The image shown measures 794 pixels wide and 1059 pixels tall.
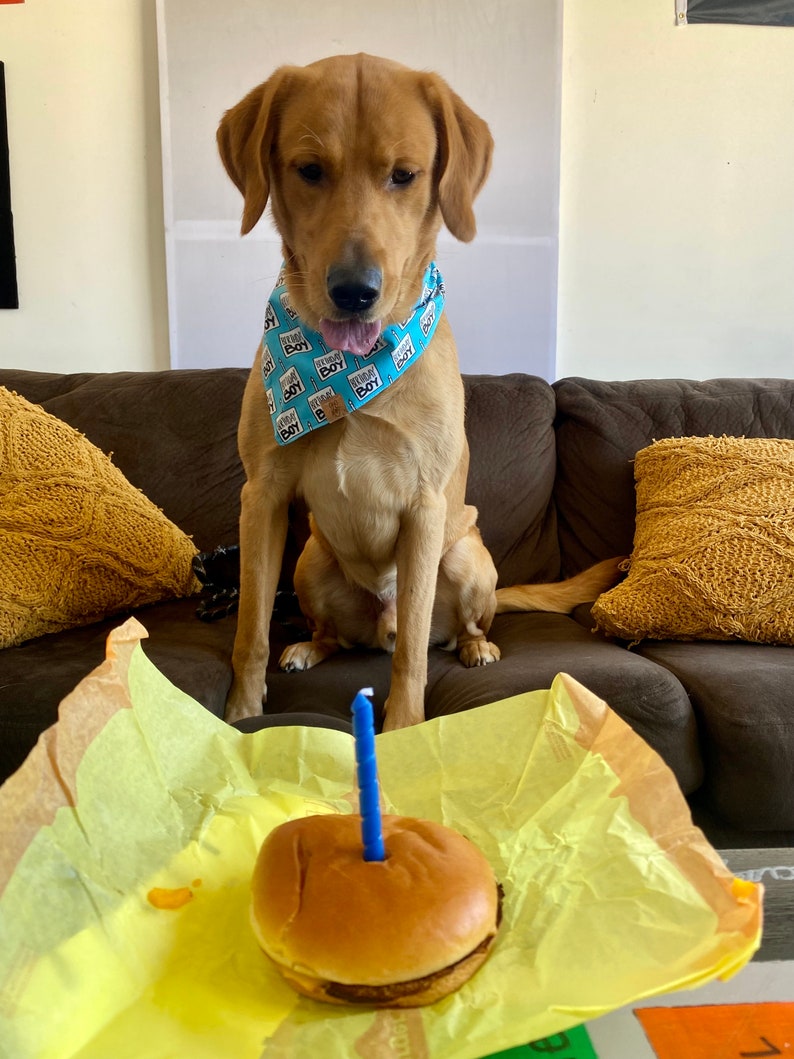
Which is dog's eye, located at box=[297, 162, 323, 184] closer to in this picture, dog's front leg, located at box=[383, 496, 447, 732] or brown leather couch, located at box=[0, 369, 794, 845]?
dog's front leg, located at box=[383, 496, 447, 732]

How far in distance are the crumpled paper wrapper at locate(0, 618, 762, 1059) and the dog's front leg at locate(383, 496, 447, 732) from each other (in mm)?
619

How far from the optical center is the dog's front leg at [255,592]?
1561 mm

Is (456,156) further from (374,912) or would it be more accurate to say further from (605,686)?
(374,912)

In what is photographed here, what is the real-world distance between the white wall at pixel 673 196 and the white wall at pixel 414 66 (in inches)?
4.7

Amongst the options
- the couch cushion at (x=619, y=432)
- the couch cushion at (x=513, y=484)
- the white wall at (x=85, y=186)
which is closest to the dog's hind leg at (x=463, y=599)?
the couch cushion at (x=513, y=484)

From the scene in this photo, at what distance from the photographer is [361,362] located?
153cm

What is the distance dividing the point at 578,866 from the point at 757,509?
4.26ft

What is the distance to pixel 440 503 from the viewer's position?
5.35 feet

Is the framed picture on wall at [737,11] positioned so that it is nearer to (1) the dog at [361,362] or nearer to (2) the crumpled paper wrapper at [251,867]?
(1) the dog at [361,362]

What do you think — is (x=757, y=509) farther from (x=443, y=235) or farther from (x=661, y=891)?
(x=443, y=235)

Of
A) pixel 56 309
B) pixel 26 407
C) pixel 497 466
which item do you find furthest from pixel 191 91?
pixel 497 466

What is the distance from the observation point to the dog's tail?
6.74 feet

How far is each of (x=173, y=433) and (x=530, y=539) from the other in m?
1.02

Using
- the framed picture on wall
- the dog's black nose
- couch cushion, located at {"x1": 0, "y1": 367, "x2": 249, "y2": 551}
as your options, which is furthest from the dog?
the framed picture on wall
